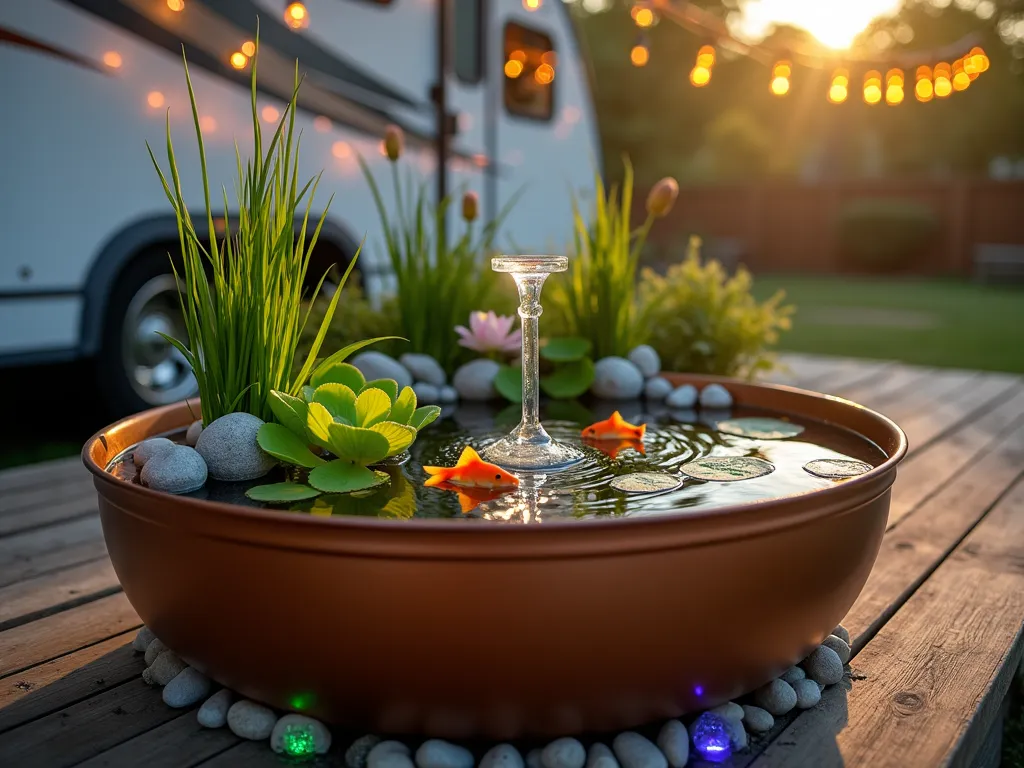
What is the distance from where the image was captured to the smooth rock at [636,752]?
1330 mm

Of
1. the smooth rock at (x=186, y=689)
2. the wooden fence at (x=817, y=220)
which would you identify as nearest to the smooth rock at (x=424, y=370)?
the smooth rock at (x=186, y=689)

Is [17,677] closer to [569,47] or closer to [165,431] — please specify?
[165,431]

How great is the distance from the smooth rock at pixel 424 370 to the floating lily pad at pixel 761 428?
819 mm

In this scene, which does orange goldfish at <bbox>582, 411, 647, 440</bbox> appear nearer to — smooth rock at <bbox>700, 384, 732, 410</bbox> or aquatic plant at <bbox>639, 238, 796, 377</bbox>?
smooth rock at <bbox>700, 384, 732, 410</bbox>

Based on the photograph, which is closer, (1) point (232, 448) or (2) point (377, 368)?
(1) point (232, 448)

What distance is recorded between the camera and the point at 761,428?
2.17m

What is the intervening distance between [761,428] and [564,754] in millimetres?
1064

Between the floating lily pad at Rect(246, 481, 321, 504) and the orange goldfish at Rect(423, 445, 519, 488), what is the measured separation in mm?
210

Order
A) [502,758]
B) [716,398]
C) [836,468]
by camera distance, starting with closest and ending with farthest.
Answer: [502,758]
[836,468]
[716,398]

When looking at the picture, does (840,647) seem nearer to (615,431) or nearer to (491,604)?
(615,431)

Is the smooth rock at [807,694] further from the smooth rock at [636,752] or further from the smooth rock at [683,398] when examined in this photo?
the smooth rock at [683,398]

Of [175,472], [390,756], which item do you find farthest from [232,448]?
[390,756]

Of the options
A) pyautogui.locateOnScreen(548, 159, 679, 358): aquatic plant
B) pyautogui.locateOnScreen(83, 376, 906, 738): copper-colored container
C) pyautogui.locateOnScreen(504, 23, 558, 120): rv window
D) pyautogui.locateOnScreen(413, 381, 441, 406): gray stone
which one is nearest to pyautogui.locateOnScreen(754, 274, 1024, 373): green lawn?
pyautogui.locateOnScreen(504, 23, 558, 120): rv window

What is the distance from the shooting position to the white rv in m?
3.41
